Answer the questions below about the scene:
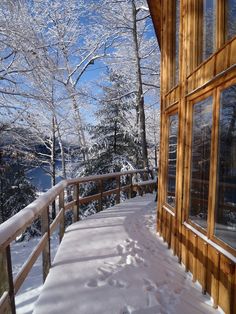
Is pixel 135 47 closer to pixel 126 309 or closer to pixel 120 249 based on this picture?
pixel 120 249

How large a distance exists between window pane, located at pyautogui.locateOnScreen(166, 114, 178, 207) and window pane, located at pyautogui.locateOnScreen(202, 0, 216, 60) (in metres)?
1.29

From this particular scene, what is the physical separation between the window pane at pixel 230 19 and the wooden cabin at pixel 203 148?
11 mm

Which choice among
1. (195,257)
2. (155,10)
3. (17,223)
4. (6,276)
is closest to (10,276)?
(6,276)

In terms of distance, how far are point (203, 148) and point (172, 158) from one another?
1402 mm

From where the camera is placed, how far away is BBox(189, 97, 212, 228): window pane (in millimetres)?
3865

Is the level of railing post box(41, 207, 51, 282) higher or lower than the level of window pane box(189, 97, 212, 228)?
lower

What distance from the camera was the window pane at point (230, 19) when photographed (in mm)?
3406

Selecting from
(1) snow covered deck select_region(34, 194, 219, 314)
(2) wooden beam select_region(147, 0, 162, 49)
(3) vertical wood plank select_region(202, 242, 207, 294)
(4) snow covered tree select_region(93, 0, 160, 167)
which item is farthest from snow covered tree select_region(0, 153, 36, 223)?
(3) vertical wood plank select_region(202, 242, 207, 294)

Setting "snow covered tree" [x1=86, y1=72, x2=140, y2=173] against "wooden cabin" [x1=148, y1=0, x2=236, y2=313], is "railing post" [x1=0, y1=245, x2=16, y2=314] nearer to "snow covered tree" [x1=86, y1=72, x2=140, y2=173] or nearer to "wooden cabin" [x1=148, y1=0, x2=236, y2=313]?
"wooden cabin" [x1=148, y1=0, x2=236, y2=313]

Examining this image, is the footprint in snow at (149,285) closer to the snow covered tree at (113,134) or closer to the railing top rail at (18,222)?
the railing top rail at (18,222)

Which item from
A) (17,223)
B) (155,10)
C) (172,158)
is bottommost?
(17,223)

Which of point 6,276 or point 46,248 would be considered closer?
point 6,276

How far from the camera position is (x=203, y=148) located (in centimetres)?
403

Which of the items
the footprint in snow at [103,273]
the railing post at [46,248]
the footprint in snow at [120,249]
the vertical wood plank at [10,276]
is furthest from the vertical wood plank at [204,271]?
the vertical wood plank at [10,276]
